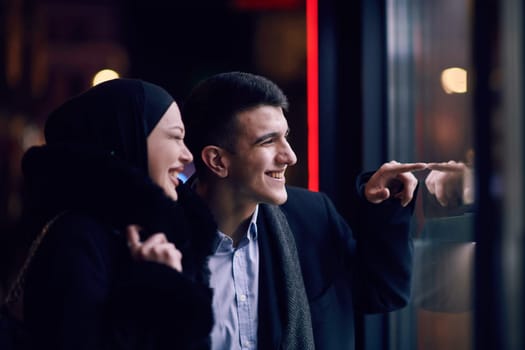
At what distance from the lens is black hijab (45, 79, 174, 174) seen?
164 centimetres

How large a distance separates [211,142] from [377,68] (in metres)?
0.75

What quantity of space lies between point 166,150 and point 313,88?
3.27 feet

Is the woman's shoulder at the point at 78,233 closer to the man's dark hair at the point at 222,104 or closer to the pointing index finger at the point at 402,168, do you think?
the man's dark hair at the point at 222,104

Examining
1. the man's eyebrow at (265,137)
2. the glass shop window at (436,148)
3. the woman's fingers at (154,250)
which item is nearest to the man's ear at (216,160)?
the man's eyebrow at (265,137)

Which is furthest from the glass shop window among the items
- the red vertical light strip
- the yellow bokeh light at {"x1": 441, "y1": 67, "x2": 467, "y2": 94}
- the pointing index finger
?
the red vertical light strip

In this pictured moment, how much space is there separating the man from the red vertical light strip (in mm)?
380

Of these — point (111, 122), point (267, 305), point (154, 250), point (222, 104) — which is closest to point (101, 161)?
point (111, 122)

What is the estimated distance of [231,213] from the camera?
2.04 meters

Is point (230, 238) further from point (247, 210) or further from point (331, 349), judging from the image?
point (331, 349)

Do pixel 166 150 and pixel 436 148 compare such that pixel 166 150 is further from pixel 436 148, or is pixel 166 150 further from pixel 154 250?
pixel 436 148

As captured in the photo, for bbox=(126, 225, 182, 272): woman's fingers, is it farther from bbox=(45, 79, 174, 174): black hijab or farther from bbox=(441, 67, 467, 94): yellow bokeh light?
bbox=(441, 67, 467, 94): yellow bokeh light

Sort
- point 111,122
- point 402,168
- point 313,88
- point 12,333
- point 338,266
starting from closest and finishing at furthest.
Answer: point 12,333 → point 111,122 → point 402,168 → point 338,266 → point 313,88

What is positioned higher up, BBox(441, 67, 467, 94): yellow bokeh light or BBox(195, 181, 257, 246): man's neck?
BBox(441, 67, 467, 94): yellow bokeh light

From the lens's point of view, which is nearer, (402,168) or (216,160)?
(402,168)
